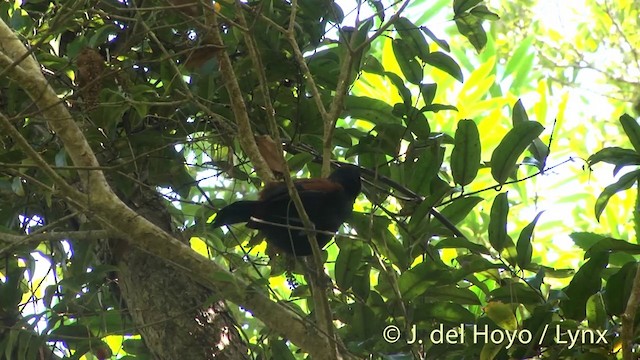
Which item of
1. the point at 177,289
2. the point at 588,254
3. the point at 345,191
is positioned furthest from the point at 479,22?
the point at 177,289

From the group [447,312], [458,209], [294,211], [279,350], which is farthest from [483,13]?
[279,350]

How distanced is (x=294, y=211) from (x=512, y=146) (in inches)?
29.8

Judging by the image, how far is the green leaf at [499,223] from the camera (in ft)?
7.36

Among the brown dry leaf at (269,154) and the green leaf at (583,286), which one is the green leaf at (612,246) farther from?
the brown dry leaf at (269,154)

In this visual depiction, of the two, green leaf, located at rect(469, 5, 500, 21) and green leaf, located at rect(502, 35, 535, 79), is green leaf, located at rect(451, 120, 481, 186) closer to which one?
Result: green leaf, located at rect(469, 5, 500, 21)

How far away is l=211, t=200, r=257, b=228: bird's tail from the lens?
2.50 m

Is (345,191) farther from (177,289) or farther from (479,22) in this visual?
(479,22)

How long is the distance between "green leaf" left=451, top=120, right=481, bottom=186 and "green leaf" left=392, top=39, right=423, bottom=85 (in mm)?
430

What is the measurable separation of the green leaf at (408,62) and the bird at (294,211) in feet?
1.55

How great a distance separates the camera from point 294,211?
2.62 meters

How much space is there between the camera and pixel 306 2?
2.66m

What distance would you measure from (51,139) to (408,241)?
123 cm

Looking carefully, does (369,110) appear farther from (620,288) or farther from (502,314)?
(620,288)

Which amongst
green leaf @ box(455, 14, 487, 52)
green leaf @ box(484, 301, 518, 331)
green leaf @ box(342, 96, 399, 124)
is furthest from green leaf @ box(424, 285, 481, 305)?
green leaf @ box(455, 14, 487, 52)
